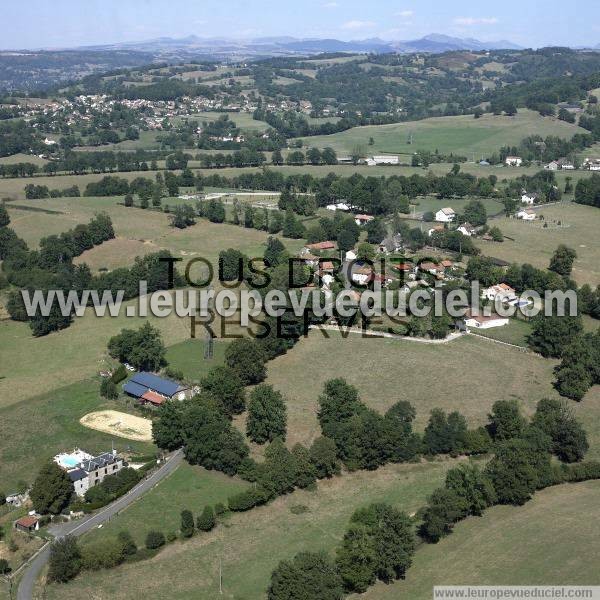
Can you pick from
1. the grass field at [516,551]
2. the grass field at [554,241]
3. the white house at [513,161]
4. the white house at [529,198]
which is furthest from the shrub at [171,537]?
the white house at [513,161]

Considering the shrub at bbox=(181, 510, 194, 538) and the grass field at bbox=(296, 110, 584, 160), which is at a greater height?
the grass field at bbox=(296, 110, 584, 160)

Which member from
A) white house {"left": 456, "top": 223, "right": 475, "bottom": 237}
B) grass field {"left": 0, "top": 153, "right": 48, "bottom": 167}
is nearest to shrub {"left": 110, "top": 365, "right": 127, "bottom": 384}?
white house {"left": 456, "top": 223, "right": 475, "bottom": 237}

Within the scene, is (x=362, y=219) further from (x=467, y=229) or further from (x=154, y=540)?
(x=154, y=540)

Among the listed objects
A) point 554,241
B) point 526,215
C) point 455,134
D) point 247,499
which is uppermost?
point 455,134

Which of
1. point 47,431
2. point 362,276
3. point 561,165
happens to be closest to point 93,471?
point 47,431

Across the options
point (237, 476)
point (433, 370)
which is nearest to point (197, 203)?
point (433, 370)

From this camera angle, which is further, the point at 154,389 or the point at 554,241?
the point at 554,241

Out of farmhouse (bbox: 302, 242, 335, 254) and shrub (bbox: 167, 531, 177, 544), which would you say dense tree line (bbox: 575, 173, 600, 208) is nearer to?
farmhouse (bbox: 302, 242, 335, 254)
